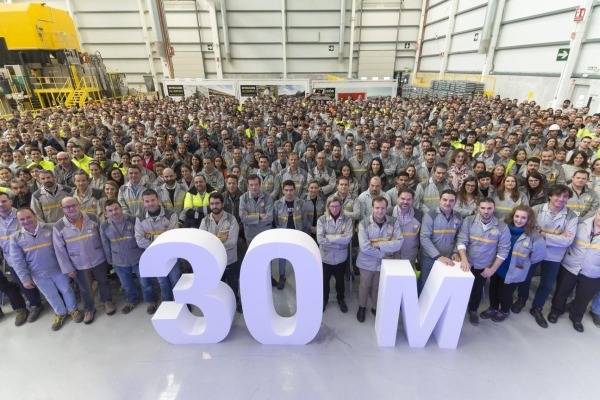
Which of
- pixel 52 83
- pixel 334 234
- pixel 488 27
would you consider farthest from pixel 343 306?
pixel 52 83

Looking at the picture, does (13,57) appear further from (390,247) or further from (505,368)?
(505,368)

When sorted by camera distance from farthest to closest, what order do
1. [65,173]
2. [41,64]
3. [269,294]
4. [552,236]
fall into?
[41,64]
[65,173]
[552,236]
[269,294]

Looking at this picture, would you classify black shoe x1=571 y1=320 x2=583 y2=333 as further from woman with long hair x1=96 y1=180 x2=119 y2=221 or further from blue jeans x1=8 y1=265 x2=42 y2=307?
blue jeans x1=8 y1=265 x2=42 y2=307

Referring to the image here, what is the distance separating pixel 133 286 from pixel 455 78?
75.9ft

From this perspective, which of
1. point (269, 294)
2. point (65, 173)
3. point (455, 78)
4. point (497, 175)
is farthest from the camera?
point (455, 78)

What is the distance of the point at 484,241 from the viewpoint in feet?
10.9

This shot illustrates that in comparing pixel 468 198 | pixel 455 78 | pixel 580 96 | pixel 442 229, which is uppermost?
pixel 455 78

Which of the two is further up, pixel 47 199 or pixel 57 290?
pixel 47 199

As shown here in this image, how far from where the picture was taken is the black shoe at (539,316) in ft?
11.9

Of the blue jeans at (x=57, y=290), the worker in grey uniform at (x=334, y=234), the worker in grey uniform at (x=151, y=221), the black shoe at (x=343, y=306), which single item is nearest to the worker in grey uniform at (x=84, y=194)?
the blue jeans at (x=57, y=290)

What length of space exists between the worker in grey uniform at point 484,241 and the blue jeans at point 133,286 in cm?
386

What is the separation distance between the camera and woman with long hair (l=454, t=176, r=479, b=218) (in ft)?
12.4

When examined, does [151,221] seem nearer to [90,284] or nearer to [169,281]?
[169,281]

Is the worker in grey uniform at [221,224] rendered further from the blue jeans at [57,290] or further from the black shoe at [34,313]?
the black shoe at [34,313]
